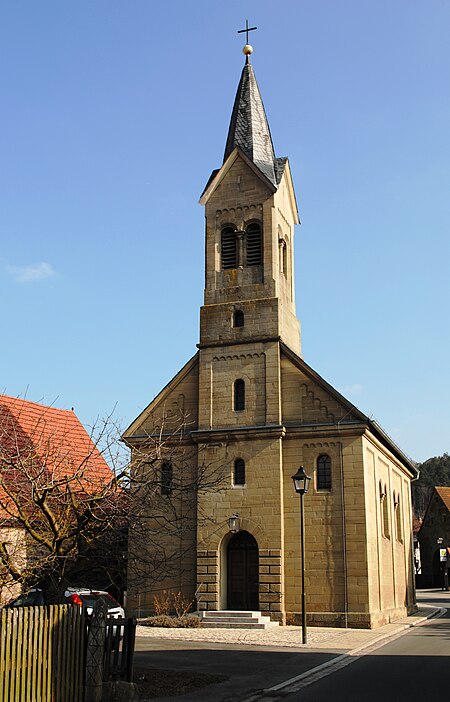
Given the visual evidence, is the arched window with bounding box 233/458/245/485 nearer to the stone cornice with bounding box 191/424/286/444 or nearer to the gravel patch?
the stone cornice with bounding box 191/424/286/444

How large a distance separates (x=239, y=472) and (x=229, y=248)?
9.96 meters

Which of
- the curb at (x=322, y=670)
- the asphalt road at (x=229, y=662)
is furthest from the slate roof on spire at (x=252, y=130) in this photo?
the asphalt road at (x=229, y=662)

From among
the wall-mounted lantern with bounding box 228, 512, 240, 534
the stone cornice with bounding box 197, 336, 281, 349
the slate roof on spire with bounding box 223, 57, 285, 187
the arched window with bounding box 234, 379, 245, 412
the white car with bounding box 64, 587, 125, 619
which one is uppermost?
the slate roof on spire with bounding box 223, 57, 285, 187

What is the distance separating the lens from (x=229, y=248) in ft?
111

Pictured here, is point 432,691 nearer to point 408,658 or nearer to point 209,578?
point 408,658

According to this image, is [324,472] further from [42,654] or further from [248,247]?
[42,654]

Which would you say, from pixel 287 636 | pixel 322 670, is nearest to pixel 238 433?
pixel 287 636

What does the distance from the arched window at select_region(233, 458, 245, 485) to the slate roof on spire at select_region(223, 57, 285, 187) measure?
12.2 meters

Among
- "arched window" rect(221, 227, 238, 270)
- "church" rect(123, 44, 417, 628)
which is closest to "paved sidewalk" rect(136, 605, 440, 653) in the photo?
"church" rect(123, 44, 417, 628)

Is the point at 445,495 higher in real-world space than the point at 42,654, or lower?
higher

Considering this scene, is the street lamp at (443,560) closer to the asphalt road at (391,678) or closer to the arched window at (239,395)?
the arched window at (239,395)

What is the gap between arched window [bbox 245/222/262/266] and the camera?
33.3 meters

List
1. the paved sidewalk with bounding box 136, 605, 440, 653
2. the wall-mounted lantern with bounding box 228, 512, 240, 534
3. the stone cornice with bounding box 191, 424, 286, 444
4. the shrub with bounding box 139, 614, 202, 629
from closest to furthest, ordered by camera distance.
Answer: the paved sidewalk with bounding box 136, 605, 440, 653 < the shrub with bounding box 139, 614, 202, 629 < the wall-mounted lantern with bounding box 228, 512, 240, 534 < the stone cornice with bounding box 191, 424, 286, 444

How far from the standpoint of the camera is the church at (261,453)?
2867 cm
